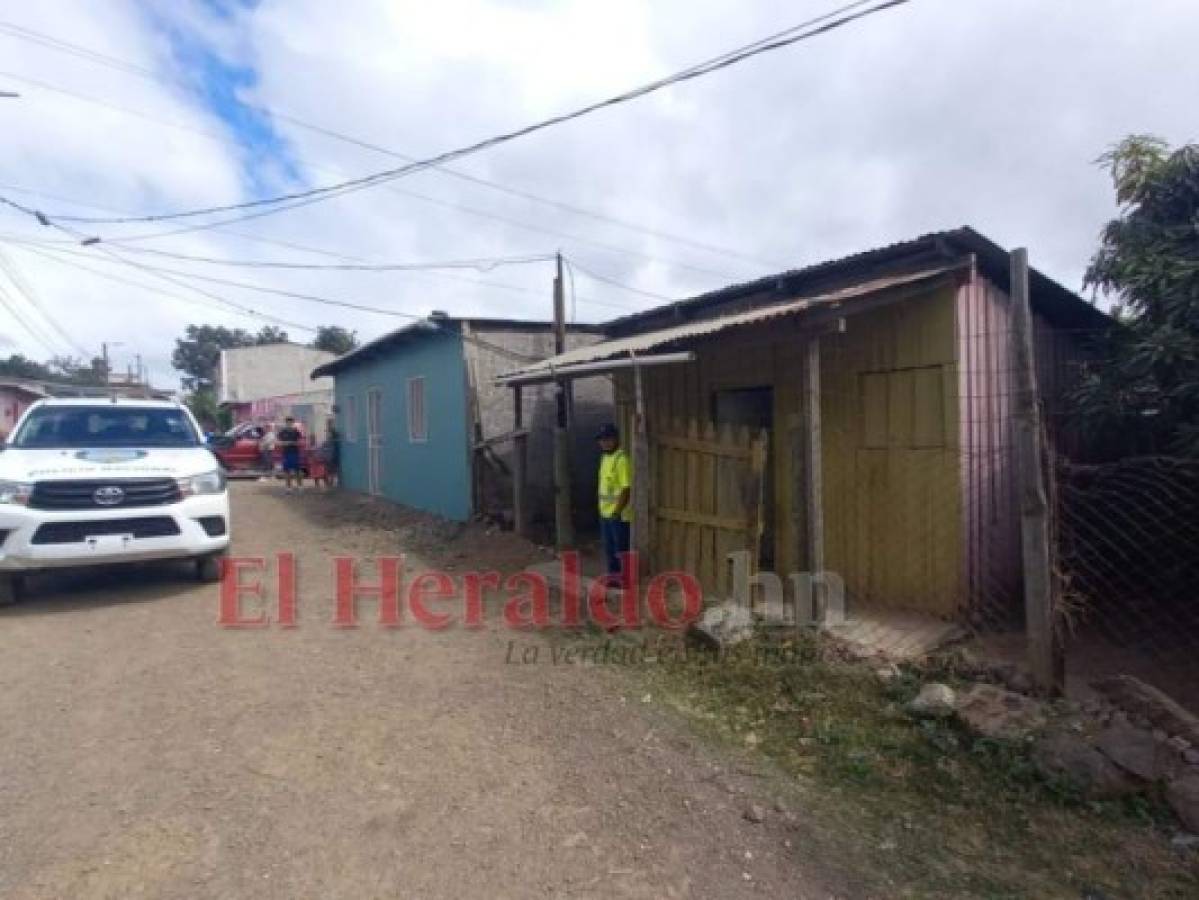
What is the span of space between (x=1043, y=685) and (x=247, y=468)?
21.6 m

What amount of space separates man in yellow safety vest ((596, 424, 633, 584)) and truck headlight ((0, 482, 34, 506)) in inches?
188

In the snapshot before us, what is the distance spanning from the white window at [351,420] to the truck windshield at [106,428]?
8.28 m

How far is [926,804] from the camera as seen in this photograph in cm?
324

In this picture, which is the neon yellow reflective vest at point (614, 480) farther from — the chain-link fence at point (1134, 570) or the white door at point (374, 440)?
the white door at point (374, 440)

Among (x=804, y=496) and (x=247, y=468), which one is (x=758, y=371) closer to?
(x=804, y=496)

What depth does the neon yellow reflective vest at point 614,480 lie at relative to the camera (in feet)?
21.1

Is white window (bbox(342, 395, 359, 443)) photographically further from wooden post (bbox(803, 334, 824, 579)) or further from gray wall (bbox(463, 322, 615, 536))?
wooden post (bbox(803, 334, 824, 579))

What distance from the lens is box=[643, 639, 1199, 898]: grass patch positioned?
2.74 metres

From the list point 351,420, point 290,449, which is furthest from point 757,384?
point 290,449

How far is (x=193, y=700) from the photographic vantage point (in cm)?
440

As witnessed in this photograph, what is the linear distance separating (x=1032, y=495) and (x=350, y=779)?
3.75 metres

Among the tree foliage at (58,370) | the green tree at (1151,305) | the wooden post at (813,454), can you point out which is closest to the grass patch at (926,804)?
the wooden post at (813,454)

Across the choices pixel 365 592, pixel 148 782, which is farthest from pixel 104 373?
pixel 148 782

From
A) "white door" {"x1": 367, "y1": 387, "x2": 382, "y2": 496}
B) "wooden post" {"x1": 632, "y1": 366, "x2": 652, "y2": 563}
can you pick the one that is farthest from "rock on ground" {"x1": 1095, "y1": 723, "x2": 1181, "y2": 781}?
"white door" {"x1": 367, "y1": 387, "x2": 382, "y2": 496}
